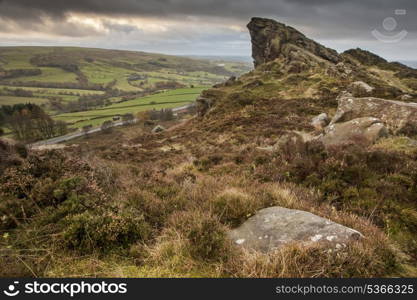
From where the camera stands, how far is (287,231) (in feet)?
11.7

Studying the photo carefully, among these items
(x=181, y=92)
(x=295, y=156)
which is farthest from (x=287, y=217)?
(x=181, y=92)

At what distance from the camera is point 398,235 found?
4.05 m

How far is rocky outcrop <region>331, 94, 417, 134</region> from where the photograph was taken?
34.0 ft

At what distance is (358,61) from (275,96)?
4587 cm

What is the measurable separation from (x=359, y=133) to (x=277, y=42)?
63706 mm

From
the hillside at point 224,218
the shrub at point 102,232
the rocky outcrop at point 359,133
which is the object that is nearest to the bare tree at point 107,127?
the hillside at point 224,218

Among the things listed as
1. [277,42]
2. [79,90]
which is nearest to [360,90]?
[277,42]

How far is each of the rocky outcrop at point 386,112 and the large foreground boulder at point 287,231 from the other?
9.19 m

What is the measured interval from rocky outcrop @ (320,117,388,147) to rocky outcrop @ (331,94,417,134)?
115 centimetres

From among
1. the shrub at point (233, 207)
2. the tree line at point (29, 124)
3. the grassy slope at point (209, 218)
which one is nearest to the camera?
the grassy slope at point (209, 218)

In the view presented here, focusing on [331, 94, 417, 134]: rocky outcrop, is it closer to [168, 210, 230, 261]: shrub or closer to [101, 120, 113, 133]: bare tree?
[168, 210, 230, 261]: shrub

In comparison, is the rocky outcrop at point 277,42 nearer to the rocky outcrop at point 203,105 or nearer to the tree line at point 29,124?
the rocky outcrop at point 203,105

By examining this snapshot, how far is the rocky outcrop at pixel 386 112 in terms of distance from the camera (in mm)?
10359

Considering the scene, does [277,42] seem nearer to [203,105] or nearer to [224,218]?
[203,105]
